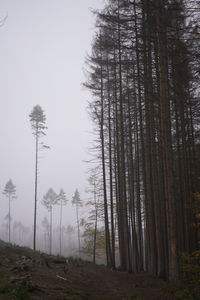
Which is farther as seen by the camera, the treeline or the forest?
the treeline

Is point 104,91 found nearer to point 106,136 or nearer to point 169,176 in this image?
point 106,136

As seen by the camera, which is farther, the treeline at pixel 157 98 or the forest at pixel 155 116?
the treeline at pixel 157 98

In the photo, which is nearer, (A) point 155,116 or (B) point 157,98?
(B) point 157,98

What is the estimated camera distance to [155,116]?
11578mm

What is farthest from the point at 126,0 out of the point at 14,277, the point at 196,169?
the point at 14,277

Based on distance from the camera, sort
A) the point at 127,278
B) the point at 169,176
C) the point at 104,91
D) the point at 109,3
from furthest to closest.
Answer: the point at 104,91, the point at 109,3, the point at 127,278, the point at 169,176

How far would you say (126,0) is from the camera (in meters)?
10.8

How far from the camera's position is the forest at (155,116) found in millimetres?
8656

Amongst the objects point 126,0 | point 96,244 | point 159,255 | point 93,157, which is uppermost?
point 126,0

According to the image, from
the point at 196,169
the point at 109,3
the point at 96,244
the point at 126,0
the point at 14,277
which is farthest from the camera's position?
the point at 96,244

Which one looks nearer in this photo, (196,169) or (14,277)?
(14,277)

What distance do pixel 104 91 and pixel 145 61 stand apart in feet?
20.1

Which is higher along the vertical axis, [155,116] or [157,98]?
[157,98]

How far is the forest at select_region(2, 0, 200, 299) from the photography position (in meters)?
8.66
